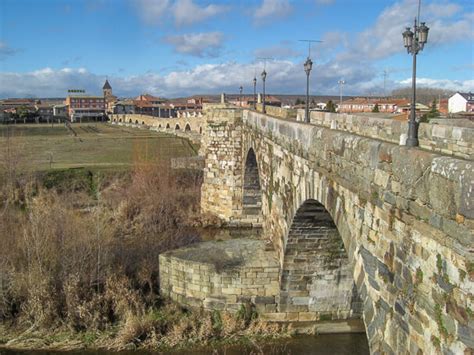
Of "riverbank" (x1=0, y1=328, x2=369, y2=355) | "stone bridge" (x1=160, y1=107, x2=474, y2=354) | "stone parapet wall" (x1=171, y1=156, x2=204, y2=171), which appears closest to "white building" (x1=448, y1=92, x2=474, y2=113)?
"stone parapet wall" (x1=171, y1=156, x2=204, y2=171)

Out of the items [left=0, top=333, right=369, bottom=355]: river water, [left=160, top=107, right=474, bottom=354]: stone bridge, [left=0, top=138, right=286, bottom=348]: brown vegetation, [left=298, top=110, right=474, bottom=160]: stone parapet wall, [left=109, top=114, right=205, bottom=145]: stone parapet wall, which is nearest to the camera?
[left=160, top=107, right=474, bottom=354]: stone bridge

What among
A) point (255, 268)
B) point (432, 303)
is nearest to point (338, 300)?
point (255, 268)

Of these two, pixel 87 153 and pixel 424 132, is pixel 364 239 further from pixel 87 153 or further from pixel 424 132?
pixel 87 153

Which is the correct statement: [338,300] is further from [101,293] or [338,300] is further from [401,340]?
[401,340]

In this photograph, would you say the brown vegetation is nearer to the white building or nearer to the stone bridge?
the stone bridge

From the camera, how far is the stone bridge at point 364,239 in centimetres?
421

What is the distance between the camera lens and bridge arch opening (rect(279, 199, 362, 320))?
40.5 feet

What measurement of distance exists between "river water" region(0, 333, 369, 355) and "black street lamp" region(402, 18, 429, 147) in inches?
306

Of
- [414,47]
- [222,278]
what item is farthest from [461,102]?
[414,47]

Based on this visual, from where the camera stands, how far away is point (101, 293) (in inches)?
554

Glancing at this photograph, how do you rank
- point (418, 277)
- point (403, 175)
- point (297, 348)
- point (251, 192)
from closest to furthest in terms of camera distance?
1. point (418, 277)
2. point (403, 175)
3. point (297, 348)
4. point (251, 192)

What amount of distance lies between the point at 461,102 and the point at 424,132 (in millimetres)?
43625

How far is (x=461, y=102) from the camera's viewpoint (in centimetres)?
4959

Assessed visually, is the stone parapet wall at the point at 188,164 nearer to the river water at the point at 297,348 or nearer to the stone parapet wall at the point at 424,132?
the stone parapet wall at the point at 424,132
